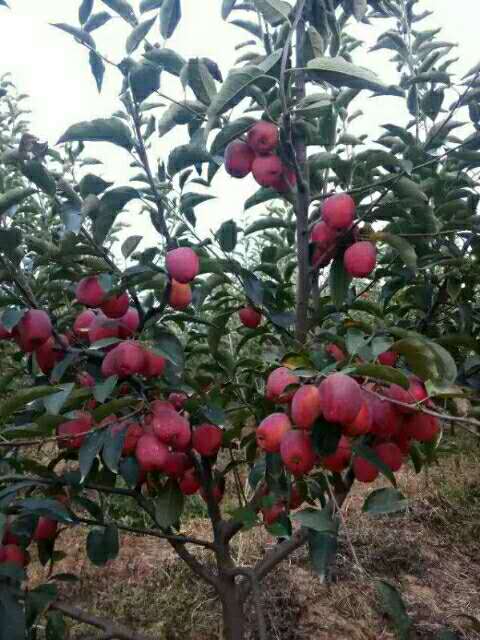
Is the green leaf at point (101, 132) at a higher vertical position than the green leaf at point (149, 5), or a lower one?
lower

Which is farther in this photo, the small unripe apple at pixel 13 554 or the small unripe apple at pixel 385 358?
the small unripe apple at pixel 13 554

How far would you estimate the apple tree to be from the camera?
102 cm

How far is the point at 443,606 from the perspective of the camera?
84.2 inches

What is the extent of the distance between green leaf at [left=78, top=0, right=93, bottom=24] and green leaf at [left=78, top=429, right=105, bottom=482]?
2.48 ft

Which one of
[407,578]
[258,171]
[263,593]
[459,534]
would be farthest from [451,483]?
[258,171]

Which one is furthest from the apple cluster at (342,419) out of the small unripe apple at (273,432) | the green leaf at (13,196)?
the green leaf at (13,196)

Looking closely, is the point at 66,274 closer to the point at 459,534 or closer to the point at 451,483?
the point at 459,534

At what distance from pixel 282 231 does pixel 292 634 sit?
125cm

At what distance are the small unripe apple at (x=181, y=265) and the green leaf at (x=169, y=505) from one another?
0.52 meters

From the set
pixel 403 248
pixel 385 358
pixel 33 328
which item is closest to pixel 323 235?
pixel 403 248

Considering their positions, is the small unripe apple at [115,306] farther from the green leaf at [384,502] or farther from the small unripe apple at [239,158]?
the green leaf at [384,502]

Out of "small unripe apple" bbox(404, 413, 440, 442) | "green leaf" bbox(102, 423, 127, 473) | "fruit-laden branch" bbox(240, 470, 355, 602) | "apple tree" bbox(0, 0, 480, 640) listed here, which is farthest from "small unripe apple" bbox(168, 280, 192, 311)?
"fruit-laden branch" bbox(240, 470, 355, 602)

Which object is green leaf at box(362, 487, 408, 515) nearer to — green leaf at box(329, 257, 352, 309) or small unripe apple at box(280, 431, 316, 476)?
small unripe apple at box(280, 431, 316, 476)

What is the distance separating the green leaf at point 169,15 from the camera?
1.14 meters
